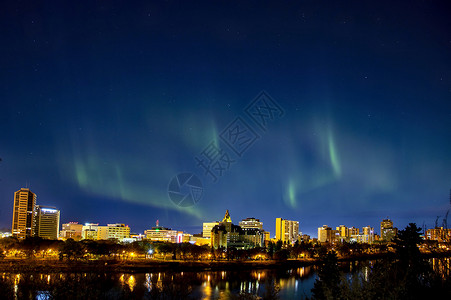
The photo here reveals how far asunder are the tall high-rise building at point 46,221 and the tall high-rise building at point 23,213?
3900mm

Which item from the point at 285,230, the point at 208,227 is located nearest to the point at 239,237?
the point at 208,227

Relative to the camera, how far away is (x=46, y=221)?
121 m

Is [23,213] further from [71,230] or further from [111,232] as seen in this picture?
[71,230]

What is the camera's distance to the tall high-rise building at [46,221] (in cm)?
11836

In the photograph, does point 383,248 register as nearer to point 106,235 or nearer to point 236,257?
point 236,257

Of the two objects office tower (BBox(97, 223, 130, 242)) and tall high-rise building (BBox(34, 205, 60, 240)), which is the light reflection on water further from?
tall high-rise building (BBox(34, 205, 60, 240))

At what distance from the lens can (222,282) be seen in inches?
1364

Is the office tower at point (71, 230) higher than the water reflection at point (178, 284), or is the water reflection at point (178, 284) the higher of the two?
the water reflection at point (178, 284)

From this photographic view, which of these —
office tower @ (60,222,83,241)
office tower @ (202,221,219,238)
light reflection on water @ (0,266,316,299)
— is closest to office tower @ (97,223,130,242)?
office tower @ (60,222,83,241)

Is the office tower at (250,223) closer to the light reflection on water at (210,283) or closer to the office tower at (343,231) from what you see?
the office tower at (343,231)

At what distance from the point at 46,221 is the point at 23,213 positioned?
34.8ft

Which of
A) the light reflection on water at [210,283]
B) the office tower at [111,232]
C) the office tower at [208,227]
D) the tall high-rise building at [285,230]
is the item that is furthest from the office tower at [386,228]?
the light reflection on water at [210,283]

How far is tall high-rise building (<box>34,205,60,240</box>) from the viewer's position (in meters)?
118

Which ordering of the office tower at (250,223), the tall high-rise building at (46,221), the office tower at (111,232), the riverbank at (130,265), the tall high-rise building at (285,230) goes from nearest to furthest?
the riverbank at (130,265) → the tall high-rise building at (46,221) → the office tower at (111,232) → the office tower at (250,223) → the tall high-rise building at (285,230)
